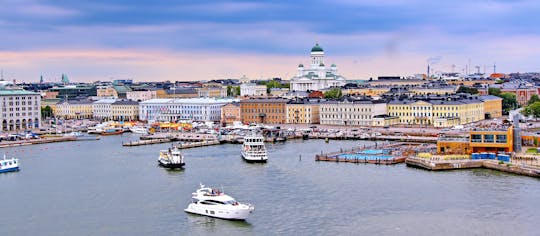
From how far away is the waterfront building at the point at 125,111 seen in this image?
5006 centimetres

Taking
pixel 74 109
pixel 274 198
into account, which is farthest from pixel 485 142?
pixel 74 109

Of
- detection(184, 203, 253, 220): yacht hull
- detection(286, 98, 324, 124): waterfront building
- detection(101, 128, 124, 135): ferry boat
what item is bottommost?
detection(184, 203, 253, 220): yacht hull

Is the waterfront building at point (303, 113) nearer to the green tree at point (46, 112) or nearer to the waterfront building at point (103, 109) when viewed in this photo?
the waterfront building at point (103, 109)

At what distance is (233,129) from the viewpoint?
37719mm

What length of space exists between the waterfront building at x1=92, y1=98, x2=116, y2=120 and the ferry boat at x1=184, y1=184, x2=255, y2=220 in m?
35.8

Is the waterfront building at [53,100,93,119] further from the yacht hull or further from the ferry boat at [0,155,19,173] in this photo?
the yacht hull

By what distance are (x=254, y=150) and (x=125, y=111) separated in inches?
1070

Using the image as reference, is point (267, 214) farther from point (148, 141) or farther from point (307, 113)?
point (307, 113)

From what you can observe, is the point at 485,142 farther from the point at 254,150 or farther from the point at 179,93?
the point at 179,93

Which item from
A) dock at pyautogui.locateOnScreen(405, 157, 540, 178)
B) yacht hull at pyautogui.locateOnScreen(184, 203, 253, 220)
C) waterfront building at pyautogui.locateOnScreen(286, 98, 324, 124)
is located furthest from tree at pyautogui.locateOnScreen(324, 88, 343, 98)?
yacht hull at pyautogui.locateOnScreen(184, 203, 253, 220)

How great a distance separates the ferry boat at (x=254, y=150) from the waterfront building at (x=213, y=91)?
39.8 m

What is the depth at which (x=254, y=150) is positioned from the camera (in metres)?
24.5

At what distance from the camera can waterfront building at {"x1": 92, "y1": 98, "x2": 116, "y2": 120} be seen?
50.9 meters

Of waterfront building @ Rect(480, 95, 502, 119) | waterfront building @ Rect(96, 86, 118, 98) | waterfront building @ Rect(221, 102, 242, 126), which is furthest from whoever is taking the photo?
waterfront building @ Rect(96, 86, 118, 98)
